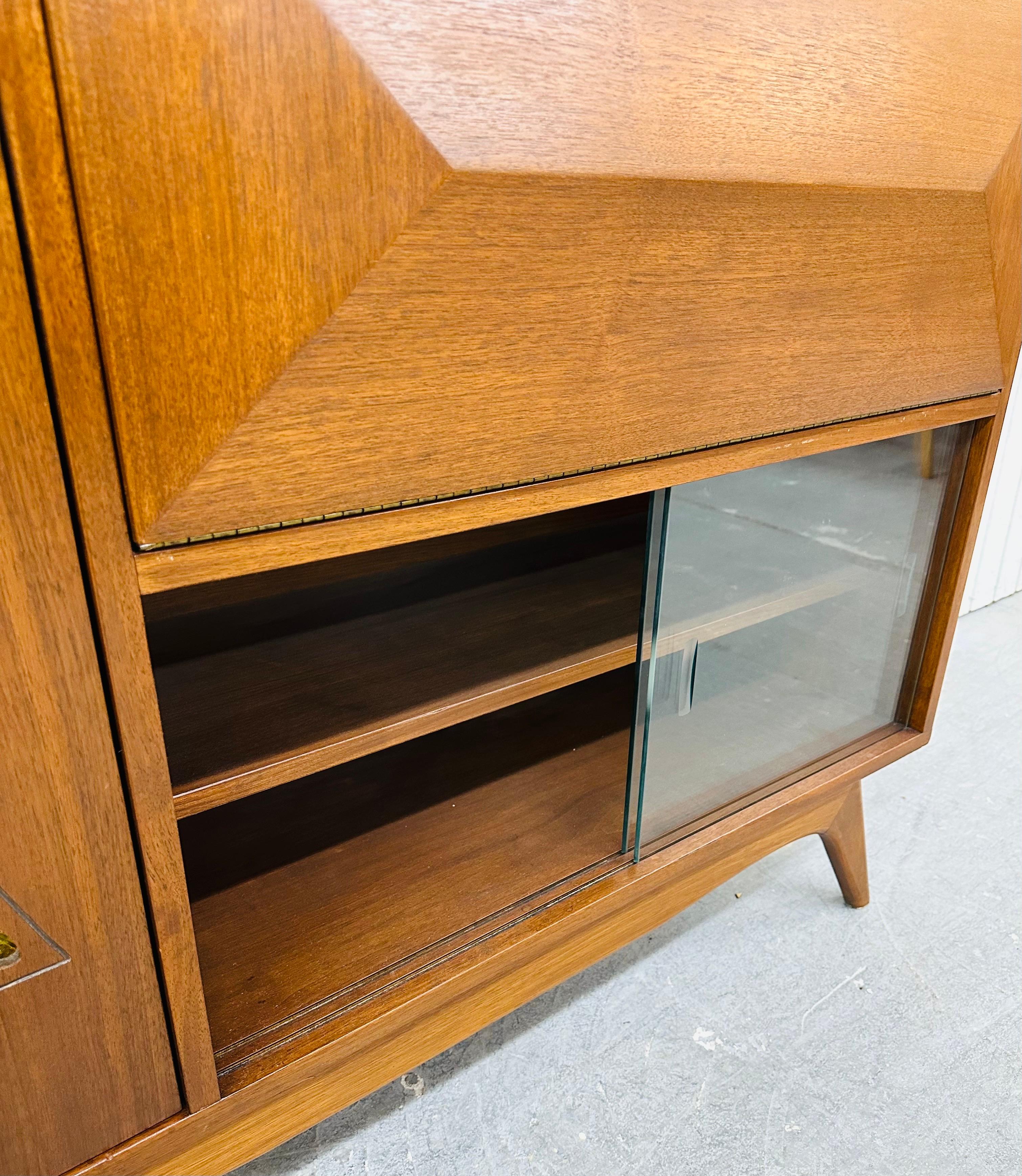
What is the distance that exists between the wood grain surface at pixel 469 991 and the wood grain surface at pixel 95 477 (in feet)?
0.21

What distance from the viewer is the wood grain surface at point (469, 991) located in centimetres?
47

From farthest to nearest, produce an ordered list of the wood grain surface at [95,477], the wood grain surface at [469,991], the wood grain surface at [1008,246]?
the wood grain surface at [1008,246]
the wood grain surface at [469,991]
the wood grain surface at [95,477]

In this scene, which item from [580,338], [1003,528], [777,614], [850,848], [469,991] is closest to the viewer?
[580,338]

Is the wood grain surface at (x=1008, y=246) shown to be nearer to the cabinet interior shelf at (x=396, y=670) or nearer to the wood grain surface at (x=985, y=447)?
the wood grain surface at (x=985, y=447)

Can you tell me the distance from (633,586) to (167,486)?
0.46m

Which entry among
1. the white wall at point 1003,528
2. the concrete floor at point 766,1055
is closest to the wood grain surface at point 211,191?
the concrete floor at point 766,1055

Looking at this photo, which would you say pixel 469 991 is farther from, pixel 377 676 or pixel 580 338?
pixel 580 338

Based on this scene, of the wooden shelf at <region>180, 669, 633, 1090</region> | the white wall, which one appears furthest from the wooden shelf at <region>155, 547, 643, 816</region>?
the white wall

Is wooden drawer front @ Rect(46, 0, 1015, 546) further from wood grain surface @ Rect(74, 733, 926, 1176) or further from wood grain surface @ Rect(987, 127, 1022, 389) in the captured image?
wood grain surface @ Rect(74, 733, 926, 1176)

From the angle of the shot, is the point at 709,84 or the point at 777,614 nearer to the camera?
the point at 709,84

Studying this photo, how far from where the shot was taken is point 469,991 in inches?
22.2

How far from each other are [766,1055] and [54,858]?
2.09 ft

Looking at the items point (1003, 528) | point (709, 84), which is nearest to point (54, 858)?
point (709, 84)

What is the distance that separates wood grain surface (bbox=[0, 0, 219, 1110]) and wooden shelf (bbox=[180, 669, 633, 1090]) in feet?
0.30
